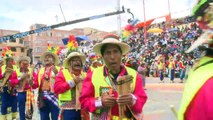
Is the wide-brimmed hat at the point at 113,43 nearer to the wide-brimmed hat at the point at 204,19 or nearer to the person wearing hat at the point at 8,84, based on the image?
the wide-brimmed hat at the point at 204,19

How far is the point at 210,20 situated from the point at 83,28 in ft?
309

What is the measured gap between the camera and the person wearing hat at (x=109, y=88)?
11.5 ft

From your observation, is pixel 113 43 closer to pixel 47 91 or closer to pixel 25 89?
pixel 47 91

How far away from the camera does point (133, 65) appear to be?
14922mm

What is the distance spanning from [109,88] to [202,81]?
2.03m

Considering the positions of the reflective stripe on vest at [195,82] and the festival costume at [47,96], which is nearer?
the reflective stripe on vest at [195,82]

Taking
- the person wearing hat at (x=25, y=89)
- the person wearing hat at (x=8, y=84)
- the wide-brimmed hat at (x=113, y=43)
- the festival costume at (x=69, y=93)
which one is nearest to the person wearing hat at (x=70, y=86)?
the festival costume at (x=69, y=93)

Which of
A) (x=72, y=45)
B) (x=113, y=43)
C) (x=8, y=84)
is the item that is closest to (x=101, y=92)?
(x=113, y=43)

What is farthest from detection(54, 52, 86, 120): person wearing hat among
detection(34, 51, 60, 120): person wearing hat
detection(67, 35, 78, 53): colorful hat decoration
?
detection(34, 51, 60, 120): person wearing hat

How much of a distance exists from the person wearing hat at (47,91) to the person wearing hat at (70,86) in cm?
148

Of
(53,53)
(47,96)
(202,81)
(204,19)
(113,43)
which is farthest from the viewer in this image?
(53,53)

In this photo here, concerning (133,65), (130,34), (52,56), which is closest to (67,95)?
(52,56)

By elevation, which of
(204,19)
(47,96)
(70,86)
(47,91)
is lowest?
(47,96)

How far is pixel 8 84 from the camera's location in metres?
9.89
